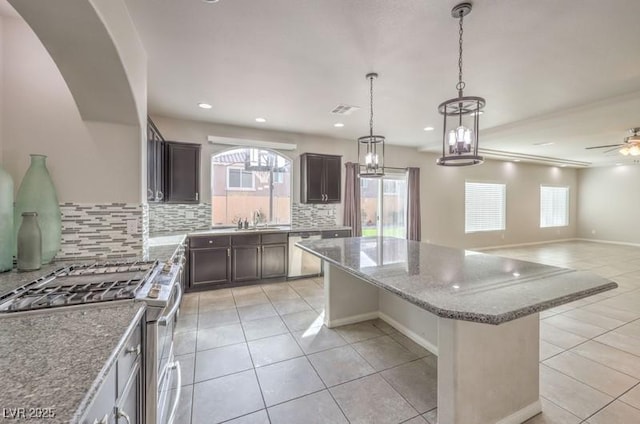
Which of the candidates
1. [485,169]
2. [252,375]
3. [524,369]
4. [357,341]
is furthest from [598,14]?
[485,169]

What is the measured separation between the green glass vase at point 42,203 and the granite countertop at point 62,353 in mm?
1109

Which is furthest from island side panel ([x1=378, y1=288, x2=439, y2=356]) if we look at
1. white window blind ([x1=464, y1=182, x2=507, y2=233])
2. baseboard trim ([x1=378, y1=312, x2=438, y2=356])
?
white window blind ([x1=464, y1=182, x2=507, y2=233])

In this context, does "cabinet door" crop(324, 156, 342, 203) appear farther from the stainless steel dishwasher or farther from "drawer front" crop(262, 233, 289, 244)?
"drawer front" crop(262, 233, 289, 244)

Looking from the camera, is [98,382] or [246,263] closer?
[98,382]

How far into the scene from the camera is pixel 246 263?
441 centimetres

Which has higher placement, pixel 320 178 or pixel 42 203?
pixel 320 178

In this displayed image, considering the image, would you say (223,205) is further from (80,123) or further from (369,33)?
(369,33)

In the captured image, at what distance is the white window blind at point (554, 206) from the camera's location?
9184 mm

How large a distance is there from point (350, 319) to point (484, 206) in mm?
6673

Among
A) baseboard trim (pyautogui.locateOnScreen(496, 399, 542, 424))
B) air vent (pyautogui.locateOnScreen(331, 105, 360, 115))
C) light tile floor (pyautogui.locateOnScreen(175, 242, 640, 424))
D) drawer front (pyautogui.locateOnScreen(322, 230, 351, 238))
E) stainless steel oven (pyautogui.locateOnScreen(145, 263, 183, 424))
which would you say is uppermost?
air vent (pyautogui.locateOnScreen(331, 105, 360, 115))

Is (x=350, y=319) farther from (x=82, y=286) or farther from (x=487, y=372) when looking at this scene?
(x=82, y=286)

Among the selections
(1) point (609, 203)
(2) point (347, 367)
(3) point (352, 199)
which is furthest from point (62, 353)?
(1) point (609, 203)

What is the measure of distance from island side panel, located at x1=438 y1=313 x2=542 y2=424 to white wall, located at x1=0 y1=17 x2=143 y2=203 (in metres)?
2.47

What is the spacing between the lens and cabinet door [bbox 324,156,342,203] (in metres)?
5.26
